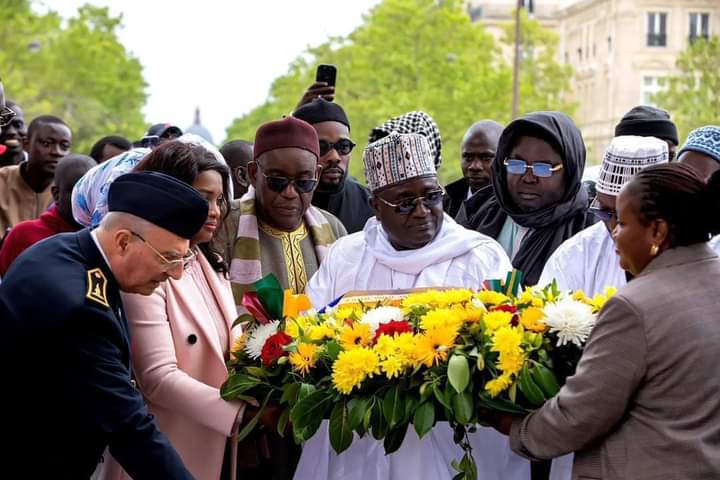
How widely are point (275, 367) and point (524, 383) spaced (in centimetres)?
108

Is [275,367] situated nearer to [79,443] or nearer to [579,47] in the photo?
[79,443]

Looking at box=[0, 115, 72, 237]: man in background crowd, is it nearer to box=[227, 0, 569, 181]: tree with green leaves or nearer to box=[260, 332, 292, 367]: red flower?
box=[260, 332, 292, 367]: red flower

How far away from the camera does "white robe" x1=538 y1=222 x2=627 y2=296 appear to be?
6.12m

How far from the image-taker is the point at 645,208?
173 inches

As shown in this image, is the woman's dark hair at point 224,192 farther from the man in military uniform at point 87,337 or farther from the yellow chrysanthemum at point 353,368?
the yellow chrysanthemum at point 353,368

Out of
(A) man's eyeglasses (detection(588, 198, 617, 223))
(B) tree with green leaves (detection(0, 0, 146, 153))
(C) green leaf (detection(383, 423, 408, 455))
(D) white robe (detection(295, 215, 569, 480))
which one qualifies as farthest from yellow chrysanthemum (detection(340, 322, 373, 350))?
(B) tree with green leaves (detection(0, 0, 146, 153))

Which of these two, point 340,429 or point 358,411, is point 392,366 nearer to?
point 358,411

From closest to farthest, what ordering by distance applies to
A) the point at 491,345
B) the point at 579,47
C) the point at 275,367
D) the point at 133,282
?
the point at 133,282
the point at 491,345
the point at 275,367
the point at 579,47

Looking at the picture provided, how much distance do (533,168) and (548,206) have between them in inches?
8.9

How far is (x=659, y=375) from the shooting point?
4.27 m

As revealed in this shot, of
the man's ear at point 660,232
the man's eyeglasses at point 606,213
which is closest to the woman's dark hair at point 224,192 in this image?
the man's eyeglasses at point 606,213

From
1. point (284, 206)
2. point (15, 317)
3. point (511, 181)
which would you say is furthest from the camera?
point (511, 181)

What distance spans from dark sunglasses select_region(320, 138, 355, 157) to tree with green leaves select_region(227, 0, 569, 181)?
27.1 m

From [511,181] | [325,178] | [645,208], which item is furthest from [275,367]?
[325,178]
